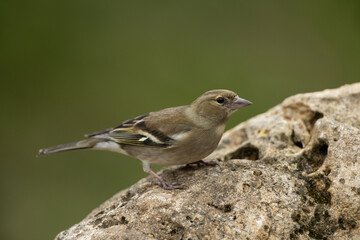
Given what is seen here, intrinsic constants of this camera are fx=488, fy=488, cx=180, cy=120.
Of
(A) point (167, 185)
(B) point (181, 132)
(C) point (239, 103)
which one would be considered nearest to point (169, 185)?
(A) point (167, 185)

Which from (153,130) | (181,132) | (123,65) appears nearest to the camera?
(181,132)

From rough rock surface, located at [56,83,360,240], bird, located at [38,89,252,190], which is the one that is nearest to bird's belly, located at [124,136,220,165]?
bird, located at [38,89,252,190]

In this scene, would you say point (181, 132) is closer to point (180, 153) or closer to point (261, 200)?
point (180, 153)

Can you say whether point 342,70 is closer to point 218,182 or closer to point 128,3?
point 128,3

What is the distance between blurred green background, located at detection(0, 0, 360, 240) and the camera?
991cm

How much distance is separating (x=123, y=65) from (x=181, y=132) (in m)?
5.98

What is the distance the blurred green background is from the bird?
379 centimetres

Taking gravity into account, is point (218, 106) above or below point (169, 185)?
above

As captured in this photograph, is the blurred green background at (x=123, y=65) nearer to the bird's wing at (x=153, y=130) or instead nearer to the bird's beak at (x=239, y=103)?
the bird's wing at (x=153, y=130)

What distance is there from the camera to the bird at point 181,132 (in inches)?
208

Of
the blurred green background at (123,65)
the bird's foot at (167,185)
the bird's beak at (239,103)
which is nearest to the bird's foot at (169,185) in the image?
the bird's foot at (167,185)

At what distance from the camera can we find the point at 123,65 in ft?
36.5

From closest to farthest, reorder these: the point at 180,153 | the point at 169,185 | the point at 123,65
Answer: the point at 169,185 → the point at 180,153 → the point at 123,65

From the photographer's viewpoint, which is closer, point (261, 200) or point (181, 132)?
point (261, 200)
